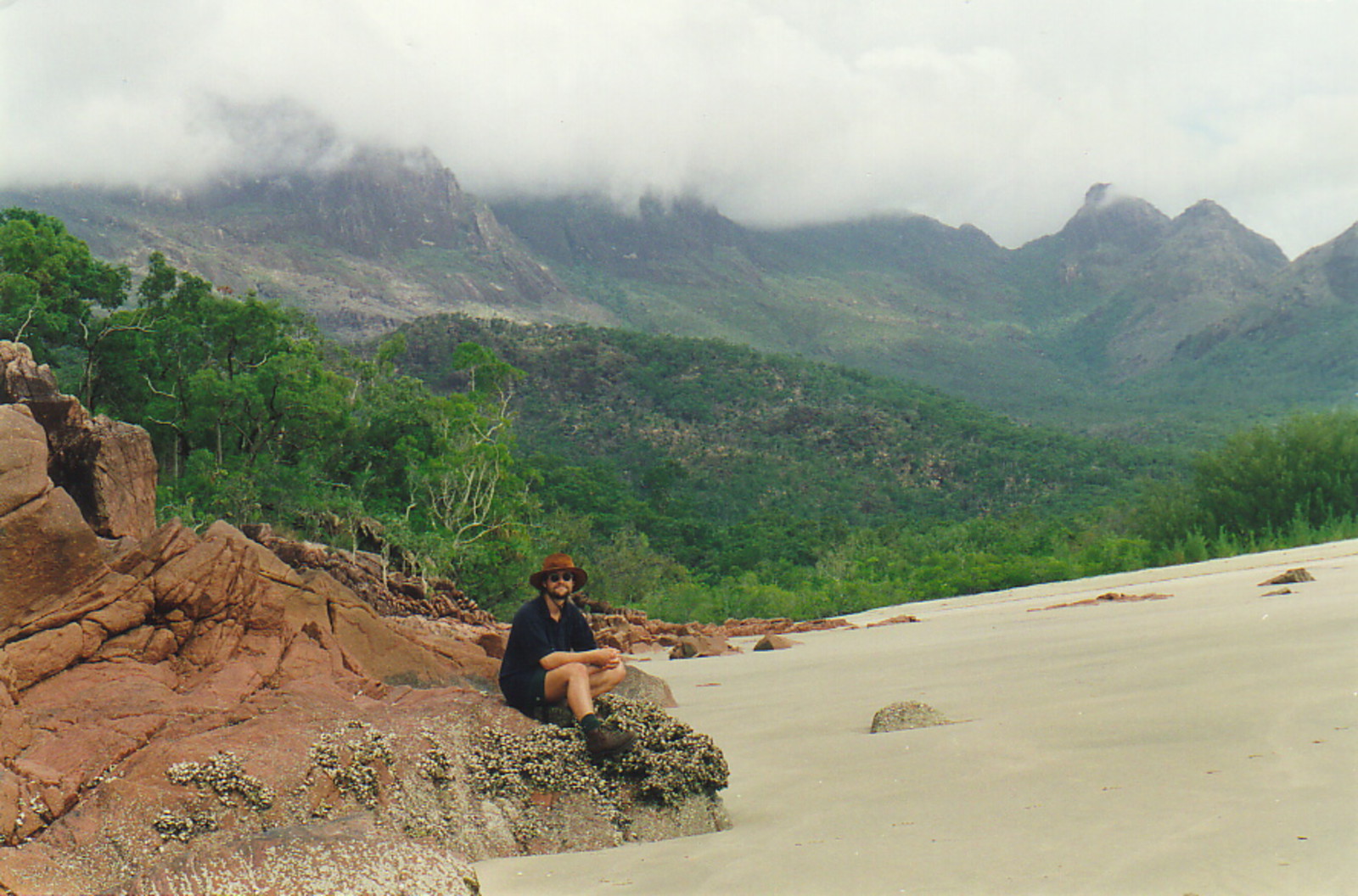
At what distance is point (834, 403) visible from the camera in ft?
232

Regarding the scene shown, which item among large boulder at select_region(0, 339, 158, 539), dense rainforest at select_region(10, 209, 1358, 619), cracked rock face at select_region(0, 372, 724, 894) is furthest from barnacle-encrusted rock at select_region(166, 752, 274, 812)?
dense rainforest at select_region(10, 209, 1358, 619)

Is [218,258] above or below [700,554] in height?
above

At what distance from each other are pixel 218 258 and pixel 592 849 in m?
121

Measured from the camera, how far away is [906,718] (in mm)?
5754

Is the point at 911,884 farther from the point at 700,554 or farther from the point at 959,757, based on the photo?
the point at 700,554

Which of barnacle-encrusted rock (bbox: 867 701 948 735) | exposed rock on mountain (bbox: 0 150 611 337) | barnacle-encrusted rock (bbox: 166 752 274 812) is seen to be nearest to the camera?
barnacle-encrusted rock (bbox: 166 752 274 812)

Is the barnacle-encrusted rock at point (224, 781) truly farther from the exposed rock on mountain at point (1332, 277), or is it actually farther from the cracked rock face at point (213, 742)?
the exposed rock on mountain at point (1332, 277)

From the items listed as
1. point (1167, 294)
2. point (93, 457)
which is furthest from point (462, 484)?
point (1167, 294)

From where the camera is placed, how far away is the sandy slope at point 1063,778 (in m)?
2.89

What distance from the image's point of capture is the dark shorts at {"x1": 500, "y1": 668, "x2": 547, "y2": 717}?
5383 mm

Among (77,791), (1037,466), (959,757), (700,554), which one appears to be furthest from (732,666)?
(1037,466)

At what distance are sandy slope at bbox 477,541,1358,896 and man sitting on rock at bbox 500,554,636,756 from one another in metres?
0.94

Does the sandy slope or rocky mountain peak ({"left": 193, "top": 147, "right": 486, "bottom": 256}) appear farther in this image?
rocky mountain peak ({"left": 193, "top": 147, "right": 486, "bottom": 256})

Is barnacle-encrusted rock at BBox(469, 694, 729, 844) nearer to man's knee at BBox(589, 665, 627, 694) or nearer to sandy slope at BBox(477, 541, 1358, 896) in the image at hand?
sandy slope at BBox(477, 541, 1358, 896)
